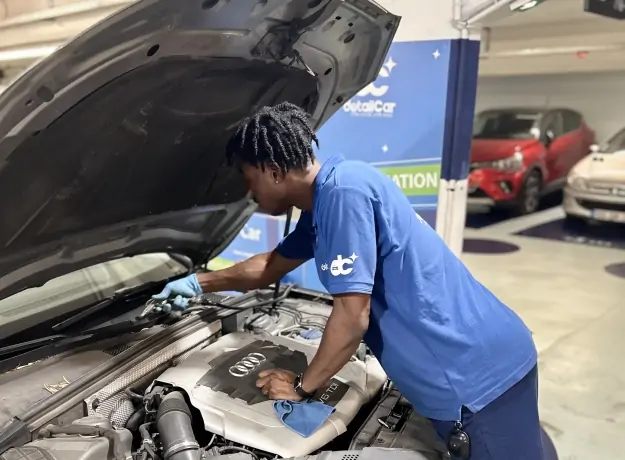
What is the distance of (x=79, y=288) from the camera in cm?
207

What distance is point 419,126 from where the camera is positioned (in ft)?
12.1

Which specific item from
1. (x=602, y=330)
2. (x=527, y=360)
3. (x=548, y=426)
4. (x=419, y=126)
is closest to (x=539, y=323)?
(x=602, y=330)

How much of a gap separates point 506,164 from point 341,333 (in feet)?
20.9

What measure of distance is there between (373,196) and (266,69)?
546mm

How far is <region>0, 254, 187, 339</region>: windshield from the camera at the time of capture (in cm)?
183

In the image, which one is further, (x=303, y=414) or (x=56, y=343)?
(x=56, y=343)

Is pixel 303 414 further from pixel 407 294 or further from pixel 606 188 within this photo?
pixel 606 188

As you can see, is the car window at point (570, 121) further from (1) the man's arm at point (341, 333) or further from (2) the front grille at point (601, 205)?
(1) the man's arm at point (341, 333)

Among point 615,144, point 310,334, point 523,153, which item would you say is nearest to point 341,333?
point 310,334

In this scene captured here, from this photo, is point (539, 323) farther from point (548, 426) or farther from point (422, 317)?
point (422, 317)

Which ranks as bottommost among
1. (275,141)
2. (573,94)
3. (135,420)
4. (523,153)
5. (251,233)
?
(251,233)

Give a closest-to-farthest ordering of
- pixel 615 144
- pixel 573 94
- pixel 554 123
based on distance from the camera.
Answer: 1. pixel 615 144
2. pixel 554 123
3. pixel 573 94

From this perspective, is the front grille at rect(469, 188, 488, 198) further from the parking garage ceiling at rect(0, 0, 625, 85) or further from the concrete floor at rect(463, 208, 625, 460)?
the parking garage ceiling at rect(0, 0, 625, 85)

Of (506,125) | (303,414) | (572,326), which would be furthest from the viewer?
(506,125)
